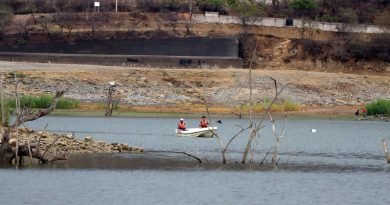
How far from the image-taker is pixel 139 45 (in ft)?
323

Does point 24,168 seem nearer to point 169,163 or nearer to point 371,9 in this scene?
point 169,163

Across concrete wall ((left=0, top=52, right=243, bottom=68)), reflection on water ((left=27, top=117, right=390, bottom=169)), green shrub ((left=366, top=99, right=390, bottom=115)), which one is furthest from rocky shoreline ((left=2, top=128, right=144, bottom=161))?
concrete wall ((left=0, top=52, right=243, bottom=68))

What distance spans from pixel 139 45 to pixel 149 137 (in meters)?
43.5

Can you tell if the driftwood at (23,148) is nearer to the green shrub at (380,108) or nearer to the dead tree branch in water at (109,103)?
the dead tree branch in water at (109,103)

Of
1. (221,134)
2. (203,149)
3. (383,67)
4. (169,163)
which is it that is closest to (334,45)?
(383,67)

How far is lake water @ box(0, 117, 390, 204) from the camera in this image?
107 feet

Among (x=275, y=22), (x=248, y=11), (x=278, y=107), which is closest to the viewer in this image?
(x=278, y=107)

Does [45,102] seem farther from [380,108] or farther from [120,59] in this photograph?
[120,59]
